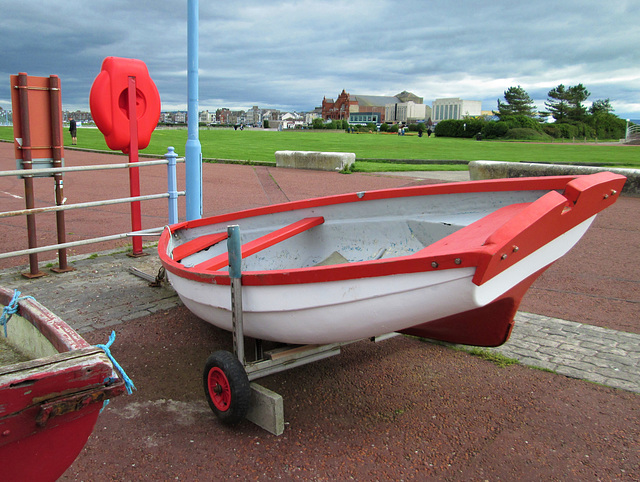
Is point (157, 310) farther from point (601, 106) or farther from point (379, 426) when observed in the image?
point (601, 106)

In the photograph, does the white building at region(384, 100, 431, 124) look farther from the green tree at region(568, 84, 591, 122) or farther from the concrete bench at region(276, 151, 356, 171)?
the concrete bench at region(276, 151, 356, 171)

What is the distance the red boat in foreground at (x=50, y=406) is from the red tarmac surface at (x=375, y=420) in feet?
3.40

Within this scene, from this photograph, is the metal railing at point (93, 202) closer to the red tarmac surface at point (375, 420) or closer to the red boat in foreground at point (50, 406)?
the red tarmac surface at point (375, 420)

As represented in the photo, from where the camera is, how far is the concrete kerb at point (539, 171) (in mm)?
12125

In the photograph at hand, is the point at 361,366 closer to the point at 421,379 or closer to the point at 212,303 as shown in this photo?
the point at 421,379

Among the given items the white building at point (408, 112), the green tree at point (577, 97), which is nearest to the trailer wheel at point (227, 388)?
the green tree at point (577, 97)

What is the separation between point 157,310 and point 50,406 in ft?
11.4

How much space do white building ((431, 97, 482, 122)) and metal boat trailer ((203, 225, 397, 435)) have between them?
112 m

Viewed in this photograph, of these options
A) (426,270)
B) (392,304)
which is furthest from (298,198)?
(426,270)

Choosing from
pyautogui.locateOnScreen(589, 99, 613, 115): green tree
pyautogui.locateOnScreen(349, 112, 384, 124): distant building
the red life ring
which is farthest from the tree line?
pyautogui.locateOnScreen(349, 112, 384, 124): distant building

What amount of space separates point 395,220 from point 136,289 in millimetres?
2982

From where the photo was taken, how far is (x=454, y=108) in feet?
372

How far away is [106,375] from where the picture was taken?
1.86 metres

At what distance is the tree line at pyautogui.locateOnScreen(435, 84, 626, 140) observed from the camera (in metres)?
49.9
